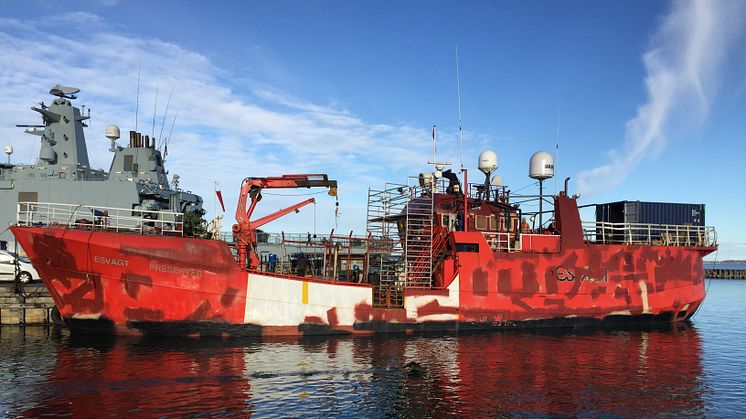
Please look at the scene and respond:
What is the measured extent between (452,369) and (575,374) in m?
4.27

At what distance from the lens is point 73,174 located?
43.8 meters

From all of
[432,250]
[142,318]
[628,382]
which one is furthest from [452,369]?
[142,318]

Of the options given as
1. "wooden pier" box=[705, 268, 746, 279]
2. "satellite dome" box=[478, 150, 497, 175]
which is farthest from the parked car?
"wooden pier" box=[705, 268, 746, 279]

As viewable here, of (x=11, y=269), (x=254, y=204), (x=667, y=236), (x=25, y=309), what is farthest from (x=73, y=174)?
(x=667, y=236)

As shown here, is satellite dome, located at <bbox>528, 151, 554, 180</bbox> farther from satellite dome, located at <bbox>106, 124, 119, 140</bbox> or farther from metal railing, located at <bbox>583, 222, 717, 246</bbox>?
satellite dome, located at <bbox>106, 124, 119, 140</bbox>

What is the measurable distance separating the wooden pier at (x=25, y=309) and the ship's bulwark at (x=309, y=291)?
20.1 feet

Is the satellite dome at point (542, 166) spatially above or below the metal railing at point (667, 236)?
above

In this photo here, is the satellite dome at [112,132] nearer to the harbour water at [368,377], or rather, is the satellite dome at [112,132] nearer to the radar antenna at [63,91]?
the radar antenna at [63,91]

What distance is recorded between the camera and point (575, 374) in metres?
17.5

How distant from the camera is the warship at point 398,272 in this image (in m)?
20.6

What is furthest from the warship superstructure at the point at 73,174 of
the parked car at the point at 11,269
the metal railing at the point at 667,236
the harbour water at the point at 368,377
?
the metal railing at the point at 667,236

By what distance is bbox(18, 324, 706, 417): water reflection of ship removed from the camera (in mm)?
13414

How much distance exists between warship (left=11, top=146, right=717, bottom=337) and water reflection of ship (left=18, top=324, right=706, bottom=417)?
1327 millimetres

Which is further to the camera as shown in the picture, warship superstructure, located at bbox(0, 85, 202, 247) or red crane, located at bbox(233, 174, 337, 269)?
warship superstructure, located at bbox(0, 85, 202, 247)
